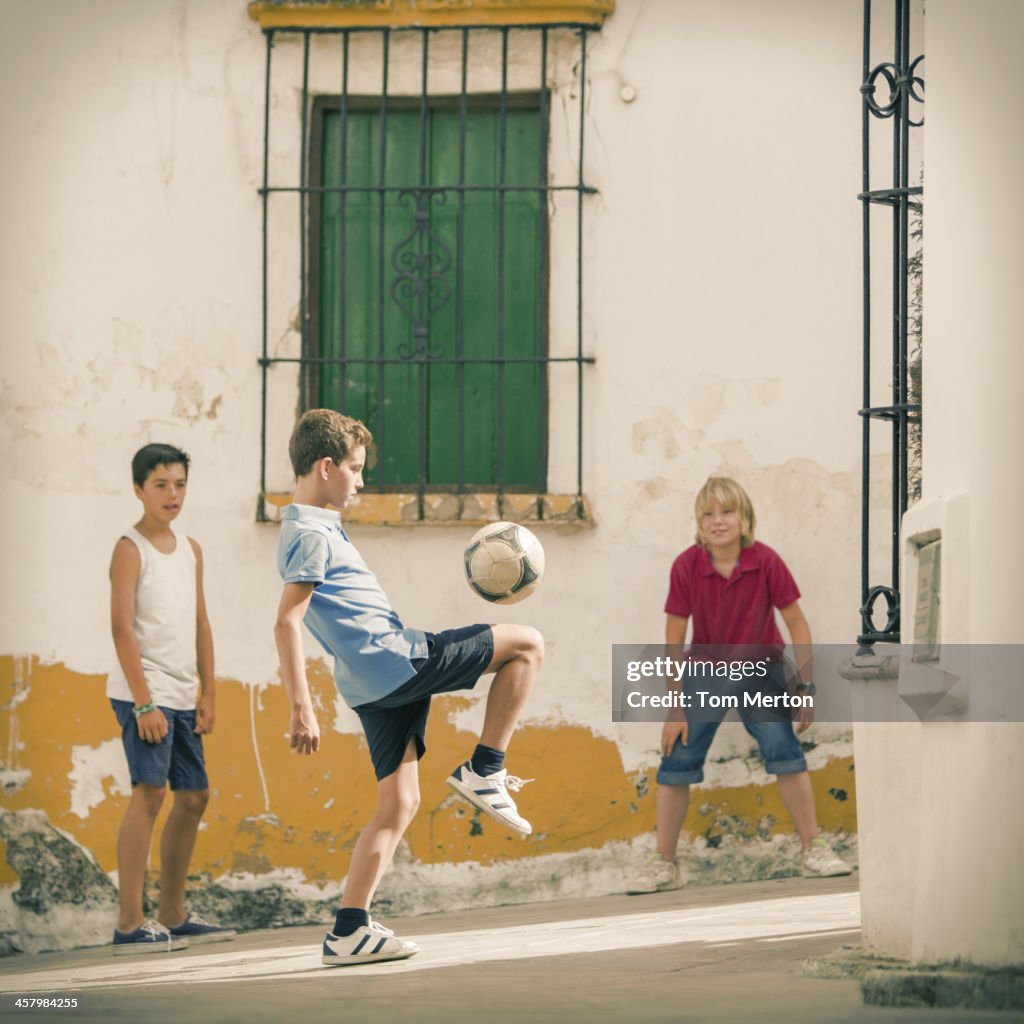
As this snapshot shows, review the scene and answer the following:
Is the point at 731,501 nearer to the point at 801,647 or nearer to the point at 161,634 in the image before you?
the point at 801,647

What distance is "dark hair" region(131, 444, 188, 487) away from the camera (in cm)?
679

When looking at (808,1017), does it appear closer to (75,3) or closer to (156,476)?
(156,476)

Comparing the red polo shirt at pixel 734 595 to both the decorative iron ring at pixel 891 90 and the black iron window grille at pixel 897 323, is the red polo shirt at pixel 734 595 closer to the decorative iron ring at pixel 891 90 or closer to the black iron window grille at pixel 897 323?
the black iron window grille at pixel 897 323

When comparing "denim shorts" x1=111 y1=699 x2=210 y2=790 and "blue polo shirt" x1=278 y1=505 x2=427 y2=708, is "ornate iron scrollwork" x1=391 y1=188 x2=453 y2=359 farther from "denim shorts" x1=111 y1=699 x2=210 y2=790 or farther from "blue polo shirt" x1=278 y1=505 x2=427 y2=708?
"blue polo shirt" x1=278 y1=505 x2=427 y2=708

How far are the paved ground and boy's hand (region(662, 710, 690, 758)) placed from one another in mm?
583

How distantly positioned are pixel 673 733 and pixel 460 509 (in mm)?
1305

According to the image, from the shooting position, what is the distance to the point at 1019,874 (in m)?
3.69

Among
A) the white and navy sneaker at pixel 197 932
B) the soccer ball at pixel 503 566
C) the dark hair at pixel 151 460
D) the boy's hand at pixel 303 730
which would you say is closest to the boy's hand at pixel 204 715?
the white and navy sneaker at pixel 197 932

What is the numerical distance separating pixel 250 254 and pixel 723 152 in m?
2.07

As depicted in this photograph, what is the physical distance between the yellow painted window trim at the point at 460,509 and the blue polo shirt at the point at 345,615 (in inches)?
80.3

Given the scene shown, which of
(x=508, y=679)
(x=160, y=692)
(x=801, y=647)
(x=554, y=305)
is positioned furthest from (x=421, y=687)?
(x=554, y=305)

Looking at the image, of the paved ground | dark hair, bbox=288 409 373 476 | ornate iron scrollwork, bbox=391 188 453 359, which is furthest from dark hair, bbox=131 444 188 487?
the paved ground

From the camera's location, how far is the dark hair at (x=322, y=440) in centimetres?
539

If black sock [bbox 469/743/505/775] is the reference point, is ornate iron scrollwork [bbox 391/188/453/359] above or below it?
above
